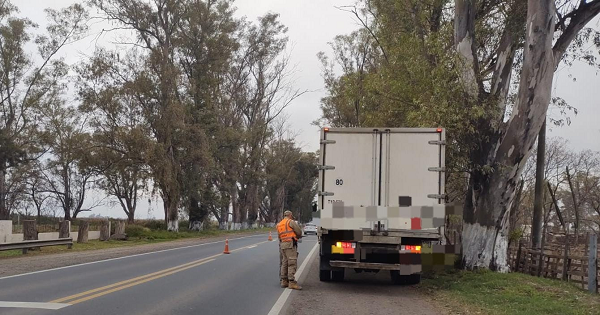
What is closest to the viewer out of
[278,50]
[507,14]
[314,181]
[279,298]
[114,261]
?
[279,298]

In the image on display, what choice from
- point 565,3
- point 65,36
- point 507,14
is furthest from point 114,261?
point 65,36

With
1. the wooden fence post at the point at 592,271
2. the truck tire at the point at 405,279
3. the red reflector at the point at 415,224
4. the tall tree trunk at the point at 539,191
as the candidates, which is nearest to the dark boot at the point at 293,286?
the truck tire at the point at 405,279

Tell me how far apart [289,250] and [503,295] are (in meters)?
4.63

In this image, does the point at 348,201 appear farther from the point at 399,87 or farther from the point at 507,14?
the point at 507,14

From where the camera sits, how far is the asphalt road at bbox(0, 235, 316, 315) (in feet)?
32.0

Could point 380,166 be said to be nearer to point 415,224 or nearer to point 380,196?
point 380,196

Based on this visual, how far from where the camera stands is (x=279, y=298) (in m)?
11.4

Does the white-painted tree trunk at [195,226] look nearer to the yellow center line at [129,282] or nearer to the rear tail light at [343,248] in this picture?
the yellow center line at [129,282]

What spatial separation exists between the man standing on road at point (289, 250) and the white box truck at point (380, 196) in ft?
1.99

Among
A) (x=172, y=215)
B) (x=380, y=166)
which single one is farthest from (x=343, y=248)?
(x=172, y=215)

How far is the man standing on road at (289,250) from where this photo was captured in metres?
13.0

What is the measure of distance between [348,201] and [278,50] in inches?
1752

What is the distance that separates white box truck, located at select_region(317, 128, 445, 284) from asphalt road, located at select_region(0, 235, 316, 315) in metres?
1.94

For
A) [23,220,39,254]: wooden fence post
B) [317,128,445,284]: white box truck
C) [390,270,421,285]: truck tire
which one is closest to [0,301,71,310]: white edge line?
[317,128,445,284]: white box truck
